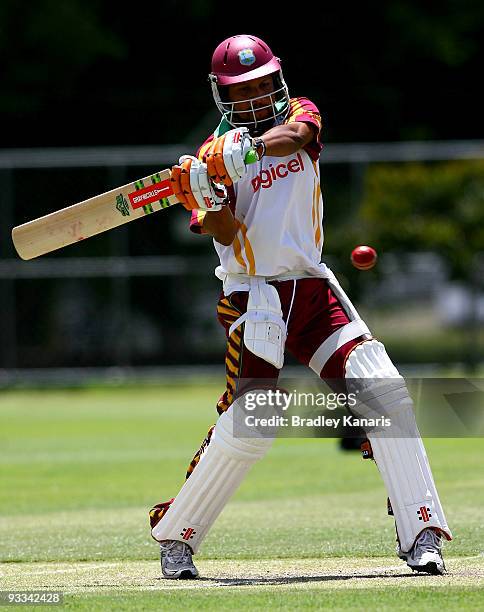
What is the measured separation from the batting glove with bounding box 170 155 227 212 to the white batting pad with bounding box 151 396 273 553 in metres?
0.82

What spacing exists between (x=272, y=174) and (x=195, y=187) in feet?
1.40

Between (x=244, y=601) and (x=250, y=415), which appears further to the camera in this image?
(x=250, y=415)

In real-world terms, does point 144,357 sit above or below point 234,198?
below

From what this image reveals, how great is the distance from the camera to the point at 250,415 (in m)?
5.66

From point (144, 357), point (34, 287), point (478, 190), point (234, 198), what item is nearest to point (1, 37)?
point (34, 287)

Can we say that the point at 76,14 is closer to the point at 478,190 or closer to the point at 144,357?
the point at 144,357

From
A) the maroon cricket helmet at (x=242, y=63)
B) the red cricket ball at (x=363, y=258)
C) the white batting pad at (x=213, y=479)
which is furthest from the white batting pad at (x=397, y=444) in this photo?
the maroon cricket helmet at (x=242, y=63)

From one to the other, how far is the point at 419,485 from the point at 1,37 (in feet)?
54.4

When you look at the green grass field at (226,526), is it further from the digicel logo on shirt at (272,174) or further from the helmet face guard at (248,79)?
the helmet face guard at (248,79)

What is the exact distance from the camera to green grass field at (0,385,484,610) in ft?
17.1

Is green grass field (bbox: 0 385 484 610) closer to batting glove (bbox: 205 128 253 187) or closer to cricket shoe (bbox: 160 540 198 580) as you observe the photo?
cricket shoe (bbox: 160 540 198 580)

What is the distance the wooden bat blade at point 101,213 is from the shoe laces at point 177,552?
135 centimetres

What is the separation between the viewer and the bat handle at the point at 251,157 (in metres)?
5.48

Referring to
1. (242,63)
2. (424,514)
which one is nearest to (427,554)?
(424,514)
